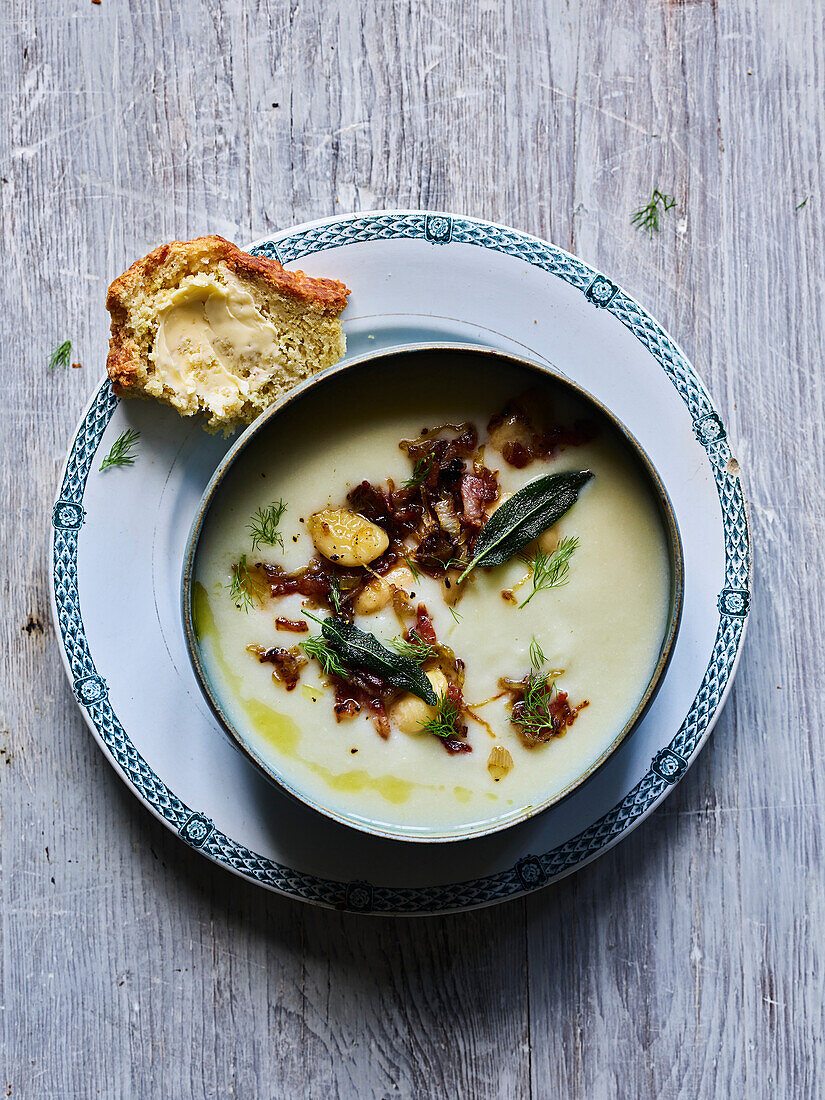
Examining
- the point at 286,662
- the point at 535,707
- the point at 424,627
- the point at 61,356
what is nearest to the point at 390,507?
the point at 424,627

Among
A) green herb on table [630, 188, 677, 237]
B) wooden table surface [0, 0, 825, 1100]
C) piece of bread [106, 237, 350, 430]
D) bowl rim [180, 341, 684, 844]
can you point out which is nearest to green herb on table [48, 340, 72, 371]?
wooden table surface [0, 0, 825, 1100]

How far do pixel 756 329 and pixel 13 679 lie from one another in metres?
1.76

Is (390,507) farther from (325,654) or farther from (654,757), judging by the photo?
(654,757)

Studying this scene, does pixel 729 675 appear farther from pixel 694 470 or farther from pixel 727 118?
pixel 727 118

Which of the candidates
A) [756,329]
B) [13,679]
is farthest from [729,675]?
[13,679]

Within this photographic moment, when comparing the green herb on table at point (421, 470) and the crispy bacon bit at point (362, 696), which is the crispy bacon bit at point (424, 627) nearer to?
the crispy bacon bit at point (362, 696)

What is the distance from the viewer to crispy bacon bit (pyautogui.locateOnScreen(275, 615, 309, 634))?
5.39 feet

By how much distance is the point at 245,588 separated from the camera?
64.4 inches

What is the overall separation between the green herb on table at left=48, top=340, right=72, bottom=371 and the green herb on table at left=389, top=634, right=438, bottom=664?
0.95 metres

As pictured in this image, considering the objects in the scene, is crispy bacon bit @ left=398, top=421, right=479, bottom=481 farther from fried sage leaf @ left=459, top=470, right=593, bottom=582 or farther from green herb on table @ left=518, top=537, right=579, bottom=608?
green herb on table @ left=518, top=537, right=579, bottom=608

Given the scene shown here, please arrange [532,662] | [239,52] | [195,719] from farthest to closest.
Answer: [239,52], [195,719], [532,662]

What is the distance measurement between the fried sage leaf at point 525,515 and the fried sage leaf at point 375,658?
0.20 meters

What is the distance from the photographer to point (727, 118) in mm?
1993

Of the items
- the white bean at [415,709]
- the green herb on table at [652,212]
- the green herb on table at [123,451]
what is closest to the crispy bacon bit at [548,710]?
the white bean at [415,709]
